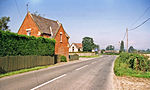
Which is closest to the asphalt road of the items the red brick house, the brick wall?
the red brick house

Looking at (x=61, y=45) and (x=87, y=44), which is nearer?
Result: (x=61, y=45)

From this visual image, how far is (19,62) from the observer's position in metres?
12.5

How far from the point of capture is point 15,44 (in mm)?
12539

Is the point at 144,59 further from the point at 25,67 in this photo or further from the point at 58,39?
the point at 58,39

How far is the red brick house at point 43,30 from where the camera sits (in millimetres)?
23531

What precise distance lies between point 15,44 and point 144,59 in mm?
13725

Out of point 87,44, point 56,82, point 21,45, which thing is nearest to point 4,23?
point 21,45

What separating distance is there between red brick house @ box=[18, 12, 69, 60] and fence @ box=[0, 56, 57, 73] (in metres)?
8.23

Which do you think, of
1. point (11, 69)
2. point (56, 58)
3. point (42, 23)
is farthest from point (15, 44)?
point (42, 23)

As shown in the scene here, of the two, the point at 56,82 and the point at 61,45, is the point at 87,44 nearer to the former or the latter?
the point at 61,45

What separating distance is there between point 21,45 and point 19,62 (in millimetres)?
1960

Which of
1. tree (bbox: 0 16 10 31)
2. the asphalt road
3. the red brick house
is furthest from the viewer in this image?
tree (bbox: 0 16 10 31)

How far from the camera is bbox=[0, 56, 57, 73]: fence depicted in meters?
10.8

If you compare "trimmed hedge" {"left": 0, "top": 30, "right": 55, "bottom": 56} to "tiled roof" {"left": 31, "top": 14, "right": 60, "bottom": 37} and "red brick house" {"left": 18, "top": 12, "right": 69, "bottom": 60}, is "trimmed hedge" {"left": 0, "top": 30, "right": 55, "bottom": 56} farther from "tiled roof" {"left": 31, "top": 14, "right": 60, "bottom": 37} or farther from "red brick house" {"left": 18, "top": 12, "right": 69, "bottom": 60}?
"tiled roof" {"left": 31, "top": 14, "right": 60, "bottom": 37}
